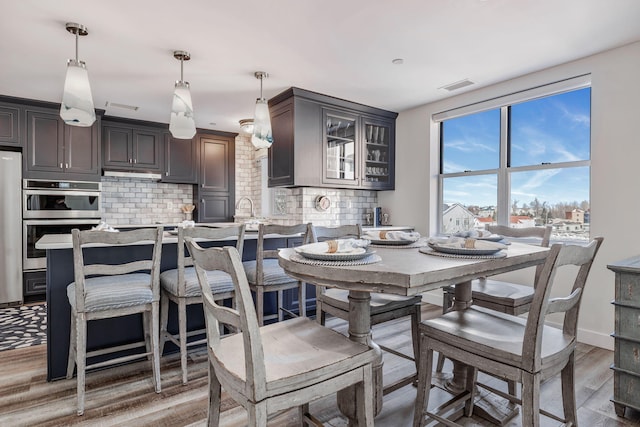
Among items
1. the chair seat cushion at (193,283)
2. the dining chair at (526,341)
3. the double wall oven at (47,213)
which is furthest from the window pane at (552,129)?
the double wall oven at (47,213)

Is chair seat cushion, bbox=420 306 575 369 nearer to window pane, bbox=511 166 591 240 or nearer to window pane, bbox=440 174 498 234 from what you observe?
window pane, bbox=511 166 591 240

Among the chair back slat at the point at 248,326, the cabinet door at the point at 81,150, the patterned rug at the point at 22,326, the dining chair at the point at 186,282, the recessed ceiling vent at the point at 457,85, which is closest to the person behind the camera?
the chair back slat at the point at 248,326

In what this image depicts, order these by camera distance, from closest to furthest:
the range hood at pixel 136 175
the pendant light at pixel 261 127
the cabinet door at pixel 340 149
→ the pendant light at pixel 261 127, the cabinet door at pixel 340 149, the range hood at pixel 136 175

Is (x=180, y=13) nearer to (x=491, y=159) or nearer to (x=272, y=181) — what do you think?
(x=272, y=181)

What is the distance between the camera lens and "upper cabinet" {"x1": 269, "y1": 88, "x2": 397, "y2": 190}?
368cm

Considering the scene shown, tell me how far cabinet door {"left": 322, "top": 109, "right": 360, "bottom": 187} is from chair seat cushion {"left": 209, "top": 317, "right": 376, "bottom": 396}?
2690 mm

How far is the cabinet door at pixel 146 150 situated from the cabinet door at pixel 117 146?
64 millimetres

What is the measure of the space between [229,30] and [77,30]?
1.04 meters

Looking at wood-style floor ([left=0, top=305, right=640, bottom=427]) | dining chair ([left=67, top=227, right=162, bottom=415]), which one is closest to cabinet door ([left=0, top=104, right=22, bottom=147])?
wood-style floor ([left=0, top=305, right=640, bottom=427])

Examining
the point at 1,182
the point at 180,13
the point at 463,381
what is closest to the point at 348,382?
the point at 463,381

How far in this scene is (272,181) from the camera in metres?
4.05

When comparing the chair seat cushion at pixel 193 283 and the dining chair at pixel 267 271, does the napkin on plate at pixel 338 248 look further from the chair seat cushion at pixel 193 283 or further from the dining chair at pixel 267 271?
the chair seat cushion at pixel 193 283

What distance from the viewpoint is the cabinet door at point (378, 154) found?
4.27m

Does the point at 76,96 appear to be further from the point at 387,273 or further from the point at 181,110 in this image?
the point at 387,273
